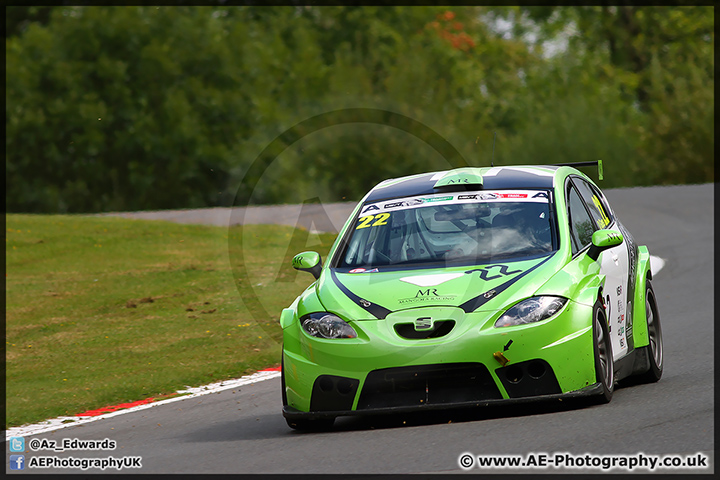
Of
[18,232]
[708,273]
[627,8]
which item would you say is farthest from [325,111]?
[708,273]

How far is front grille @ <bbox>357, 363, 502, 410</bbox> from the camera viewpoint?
6.36 m

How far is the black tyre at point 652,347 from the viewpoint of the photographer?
25.8 feet

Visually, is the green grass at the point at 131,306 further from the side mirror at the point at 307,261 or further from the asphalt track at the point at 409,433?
the side mirror at the point at 307,261

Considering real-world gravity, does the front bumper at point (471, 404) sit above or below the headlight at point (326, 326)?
below

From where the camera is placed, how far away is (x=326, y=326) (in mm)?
6703

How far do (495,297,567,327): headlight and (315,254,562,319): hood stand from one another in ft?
0.18

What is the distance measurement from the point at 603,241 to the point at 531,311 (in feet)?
3.16

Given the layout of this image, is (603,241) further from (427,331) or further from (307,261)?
(307,261)

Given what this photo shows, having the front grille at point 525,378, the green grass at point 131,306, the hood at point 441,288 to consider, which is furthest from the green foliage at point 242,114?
the front grille at point 525,378

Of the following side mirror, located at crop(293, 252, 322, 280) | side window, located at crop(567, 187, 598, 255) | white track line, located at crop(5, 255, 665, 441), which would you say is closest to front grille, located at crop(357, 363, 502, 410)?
side window, located at crop(567, 187, 598, 255)

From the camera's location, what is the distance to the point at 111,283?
57.3 ft

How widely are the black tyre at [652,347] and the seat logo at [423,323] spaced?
6.96ft
